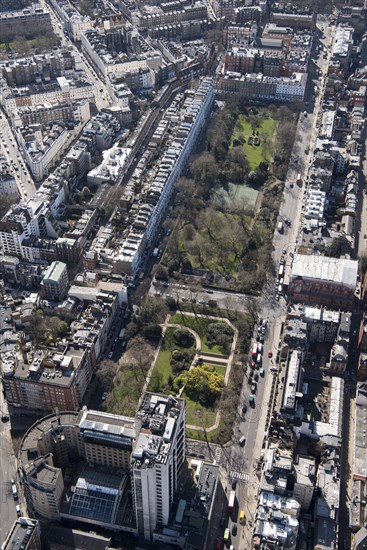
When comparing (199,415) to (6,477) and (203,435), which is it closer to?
(203,435)

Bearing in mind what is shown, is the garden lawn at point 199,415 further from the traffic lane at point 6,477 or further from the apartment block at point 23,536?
the apartment block at point 23,536

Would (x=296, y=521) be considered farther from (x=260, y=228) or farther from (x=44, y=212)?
(x=44, y=212)

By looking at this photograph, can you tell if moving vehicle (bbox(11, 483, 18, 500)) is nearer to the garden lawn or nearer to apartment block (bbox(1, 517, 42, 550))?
apartment block (bbox(1, 517, 42, 550))

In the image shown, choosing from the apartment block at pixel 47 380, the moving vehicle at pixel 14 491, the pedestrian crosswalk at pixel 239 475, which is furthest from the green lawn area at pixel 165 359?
the moving vehicle at pixel 14 491

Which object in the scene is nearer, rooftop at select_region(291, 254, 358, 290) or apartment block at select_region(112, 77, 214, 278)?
rooftop at select_region(291, 254, 358, 290)

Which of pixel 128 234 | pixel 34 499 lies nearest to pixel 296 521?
pixel 34 499

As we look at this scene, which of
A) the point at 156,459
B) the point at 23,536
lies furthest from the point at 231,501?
the point at 23,536

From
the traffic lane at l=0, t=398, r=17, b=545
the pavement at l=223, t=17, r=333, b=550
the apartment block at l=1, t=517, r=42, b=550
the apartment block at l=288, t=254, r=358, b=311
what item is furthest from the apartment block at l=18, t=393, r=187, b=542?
the apartment block at l=288, t=254, r=358, b=311

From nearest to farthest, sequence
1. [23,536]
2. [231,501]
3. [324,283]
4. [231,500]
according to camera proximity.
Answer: [23,536] < [231,501] < [231,500] < [324,283]

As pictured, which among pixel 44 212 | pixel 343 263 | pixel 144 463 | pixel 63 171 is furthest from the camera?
pixel 63 171

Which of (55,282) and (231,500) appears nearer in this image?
(231,500)

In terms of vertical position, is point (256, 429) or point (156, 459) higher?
point (156, 459)
